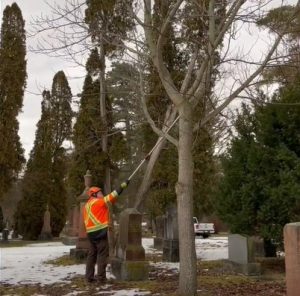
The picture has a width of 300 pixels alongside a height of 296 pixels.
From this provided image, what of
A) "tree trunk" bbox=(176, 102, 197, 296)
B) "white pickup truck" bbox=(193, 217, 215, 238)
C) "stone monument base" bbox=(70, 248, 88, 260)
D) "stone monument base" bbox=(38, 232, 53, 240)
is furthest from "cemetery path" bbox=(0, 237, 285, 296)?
"white pickup truck" bbox=(193, 217, 215, 238)

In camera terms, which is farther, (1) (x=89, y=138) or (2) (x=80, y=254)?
(1) (x=89, y=138)

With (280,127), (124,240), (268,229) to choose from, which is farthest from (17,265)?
(280,127)

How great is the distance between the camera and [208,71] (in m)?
8.92

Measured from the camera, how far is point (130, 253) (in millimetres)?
10680

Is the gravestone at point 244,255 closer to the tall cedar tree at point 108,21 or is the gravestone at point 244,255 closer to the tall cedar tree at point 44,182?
the tall cedar tree at point 108,21

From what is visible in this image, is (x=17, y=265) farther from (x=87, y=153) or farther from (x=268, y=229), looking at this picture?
(x=268, y=229)

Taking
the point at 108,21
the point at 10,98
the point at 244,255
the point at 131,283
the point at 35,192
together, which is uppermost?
the point at 10,98

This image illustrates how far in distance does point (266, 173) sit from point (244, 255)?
2.08 meters

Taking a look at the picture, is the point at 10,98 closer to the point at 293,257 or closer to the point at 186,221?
the point at 186,221

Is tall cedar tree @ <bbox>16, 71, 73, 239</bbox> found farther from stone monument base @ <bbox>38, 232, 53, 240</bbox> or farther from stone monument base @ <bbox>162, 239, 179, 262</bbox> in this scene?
stone monument base @ <bbox>162, 239, 179, 262</bbox>

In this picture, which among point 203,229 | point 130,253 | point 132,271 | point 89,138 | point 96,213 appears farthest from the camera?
point 203,229

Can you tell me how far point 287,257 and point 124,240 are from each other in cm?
599

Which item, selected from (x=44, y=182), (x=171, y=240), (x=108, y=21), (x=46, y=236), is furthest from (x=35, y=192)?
(x=108, y=21)

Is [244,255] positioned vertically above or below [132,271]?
above
